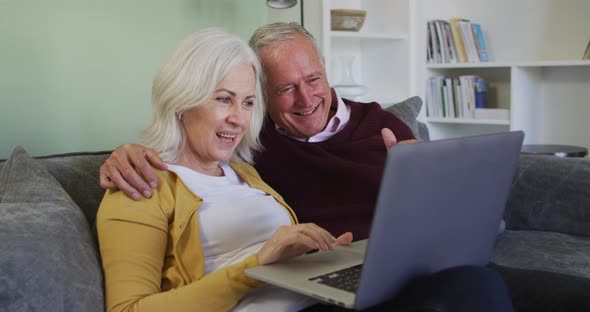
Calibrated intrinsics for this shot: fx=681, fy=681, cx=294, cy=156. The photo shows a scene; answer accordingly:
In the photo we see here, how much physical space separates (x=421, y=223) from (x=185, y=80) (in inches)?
26.1

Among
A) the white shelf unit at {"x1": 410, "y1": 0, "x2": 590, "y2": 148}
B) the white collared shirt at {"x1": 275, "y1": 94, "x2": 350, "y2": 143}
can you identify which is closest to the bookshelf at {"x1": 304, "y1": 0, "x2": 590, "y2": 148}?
the white shelf unit at {"x1": 410, "y1": 0, "x2": 590, "y2": 148}

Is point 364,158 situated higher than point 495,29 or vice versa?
point 495,29

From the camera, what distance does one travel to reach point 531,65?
351 centimetres

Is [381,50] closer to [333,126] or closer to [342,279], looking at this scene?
[333,126]

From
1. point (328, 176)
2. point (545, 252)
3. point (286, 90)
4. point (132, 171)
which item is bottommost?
point (545, 252)

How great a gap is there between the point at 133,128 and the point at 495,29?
2396 millimetres

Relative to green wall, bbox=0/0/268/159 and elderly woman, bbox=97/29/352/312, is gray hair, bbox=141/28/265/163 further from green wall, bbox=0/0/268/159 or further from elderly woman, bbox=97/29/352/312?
green wall, bbox=0/0/268/159

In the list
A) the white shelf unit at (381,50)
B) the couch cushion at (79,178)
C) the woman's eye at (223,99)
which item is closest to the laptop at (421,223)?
the woman's eye at (223,99)

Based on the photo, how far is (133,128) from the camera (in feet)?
7.70

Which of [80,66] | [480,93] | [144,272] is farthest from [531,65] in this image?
[144,272]

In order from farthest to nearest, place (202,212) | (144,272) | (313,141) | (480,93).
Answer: (480,93)
(313,141)
(202,212)
(144,272)

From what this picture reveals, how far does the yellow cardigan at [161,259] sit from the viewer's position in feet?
3.87

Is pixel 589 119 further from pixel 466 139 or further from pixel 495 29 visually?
pixel 466 139

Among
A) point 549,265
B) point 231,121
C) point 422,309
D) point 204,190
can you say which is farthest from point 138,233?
point 549,265
